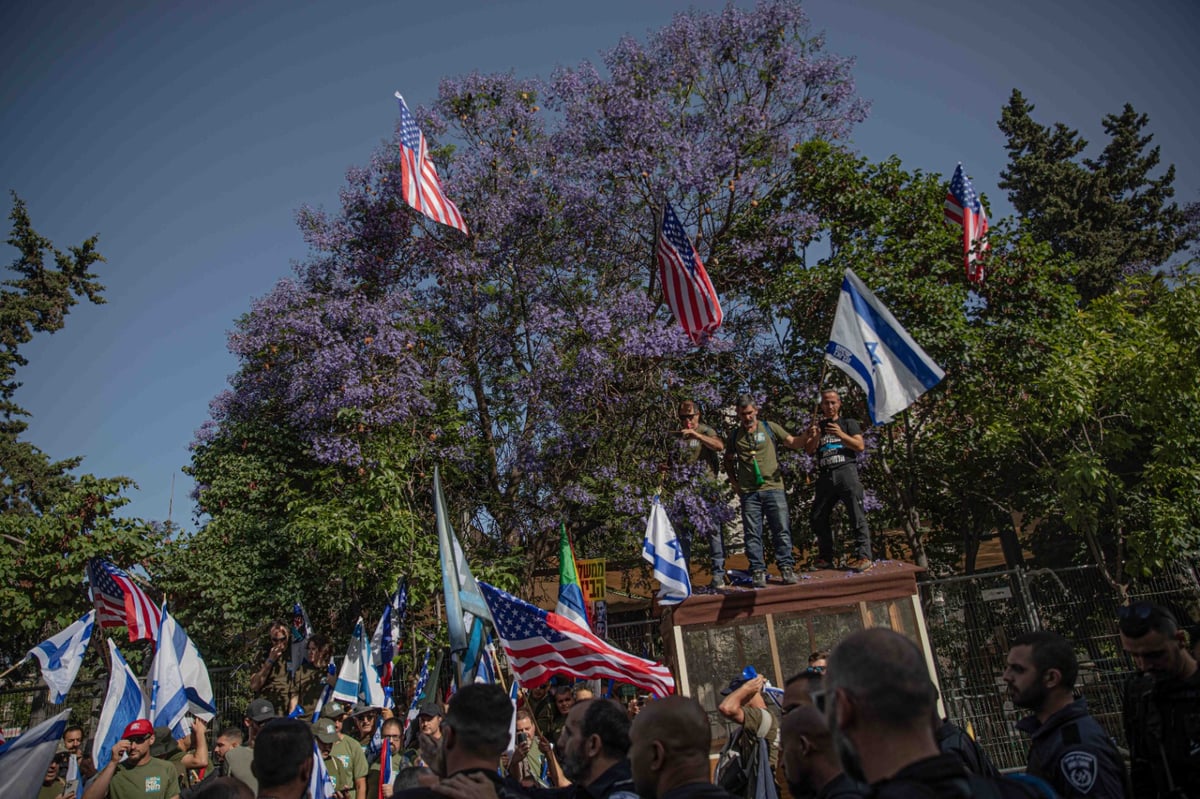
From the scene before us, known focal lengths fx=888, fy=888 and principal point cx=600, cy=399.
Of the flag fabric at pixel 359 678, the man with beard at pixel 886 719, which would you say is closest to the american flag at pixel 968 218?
the flag fabric at pixel 359 678

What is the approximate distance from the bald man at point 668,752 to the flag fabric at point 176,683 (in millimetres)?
6698

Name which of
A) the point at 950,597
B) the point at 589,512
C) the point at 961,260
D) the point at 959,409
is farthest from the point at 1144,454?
the point at 589,512

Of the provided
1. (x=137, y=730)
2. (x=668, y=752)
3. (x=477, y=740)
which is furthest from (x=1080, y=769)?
(x=137, y=730)

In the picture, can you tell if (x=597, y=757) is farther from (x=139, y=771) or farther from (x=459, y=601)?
(x=139, y=771)

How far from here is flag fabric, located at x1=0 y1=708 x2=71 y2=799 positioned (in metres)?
4.39

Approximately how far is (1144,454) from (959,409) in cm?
333

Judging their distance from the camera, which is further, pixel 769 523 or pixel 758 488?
pixel 758 488

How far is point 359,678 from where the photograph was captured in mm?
10305

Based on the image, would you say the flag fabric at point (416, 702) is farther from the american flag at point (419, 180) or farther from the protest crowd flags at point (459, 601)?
the american flag at point (419, 180)

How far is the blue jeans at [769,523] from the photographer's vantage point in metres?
11.0

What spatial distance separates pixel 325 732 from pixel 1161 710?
6.76 m

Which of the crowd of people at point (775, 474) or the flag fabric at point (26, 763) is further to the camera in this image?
the crowd of people at point (775, 474)

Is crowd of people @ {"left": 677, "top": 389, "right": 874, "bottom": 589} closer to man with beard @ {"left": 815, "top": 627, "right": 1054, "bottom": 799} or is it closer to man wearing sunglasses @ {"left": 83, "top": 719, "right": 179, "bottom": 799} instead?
man wearing sunglasses @ {"left": 83, "top": 719, "right": 179, "bottom": 799}

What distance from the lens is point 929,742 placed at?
6.45 ft
